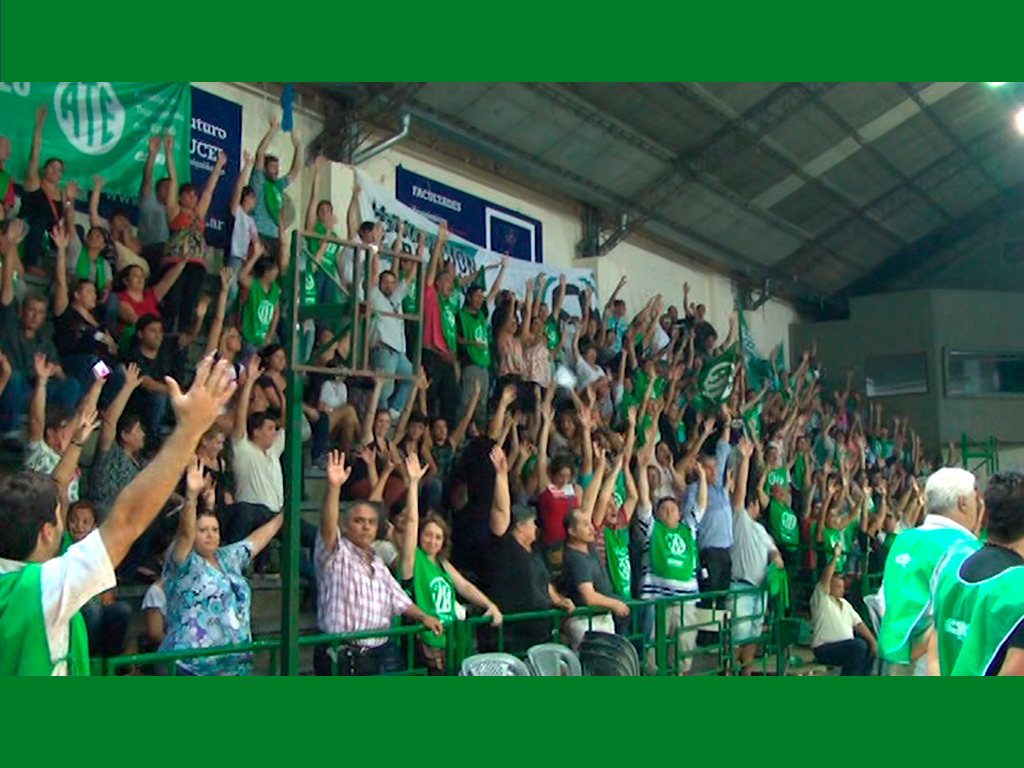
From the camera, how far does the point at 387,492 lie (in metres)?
8.00

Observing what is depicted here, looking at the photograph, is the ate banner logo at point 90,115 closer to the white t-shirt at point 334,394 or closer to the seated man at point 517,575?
the white t-shirt at point 334,394

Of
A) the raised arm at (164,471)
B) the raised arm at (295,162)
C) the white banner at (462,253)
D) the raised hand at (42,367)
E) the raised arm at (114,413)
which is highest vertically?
the raised arm at (295,162)

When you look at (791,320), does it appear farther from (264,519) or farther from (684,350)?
(264,519)

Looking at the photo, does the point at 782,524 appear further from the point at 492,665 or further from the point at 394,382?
the point at 492,665

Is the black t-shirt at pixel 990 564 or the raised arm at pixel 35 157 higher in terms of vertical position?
the raised arm at pixel 35 157

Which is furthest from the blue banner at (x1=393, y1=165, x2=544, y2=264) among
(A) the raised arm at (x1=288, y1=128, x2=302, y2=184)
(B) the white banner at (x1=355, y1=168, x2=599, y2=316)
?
(A) the raised arm at (x1=288, y1=128, x2=302, y2=184)

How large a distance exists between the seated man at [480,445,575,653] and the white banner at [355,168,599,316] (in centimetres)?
415

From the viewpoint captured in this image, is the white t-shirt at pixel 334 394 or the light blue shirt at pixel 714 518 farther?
the light blue shirt at pixel 714 518

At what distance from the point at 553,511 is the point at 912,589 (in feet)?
15.2

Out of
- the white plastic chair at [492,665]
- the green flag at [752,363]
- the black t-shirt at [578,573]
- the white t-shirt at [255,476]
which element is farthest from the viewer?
the green flag at [752,363]

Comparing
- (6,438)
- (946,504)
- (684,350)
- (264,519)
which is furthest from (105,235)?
(684,350)

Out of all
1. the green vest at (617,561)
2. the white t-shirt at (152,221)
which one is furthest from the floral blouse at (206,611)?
the white t-shirt at (152,221)

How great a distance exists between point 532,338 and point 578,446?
1.73 m

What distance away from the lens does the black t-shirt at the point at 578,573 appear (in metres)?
7.84
